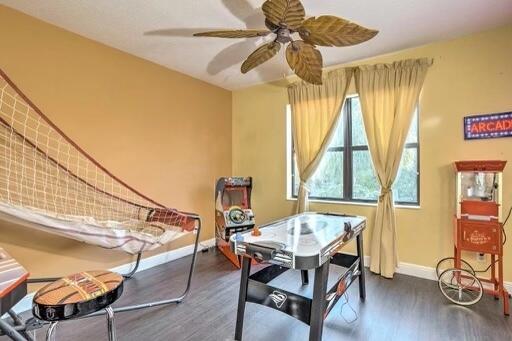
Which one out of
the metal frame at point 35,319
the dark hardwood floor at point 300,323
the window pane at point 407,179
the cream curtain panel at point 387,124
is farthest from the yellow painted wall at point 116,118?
the window pane at point 407,179

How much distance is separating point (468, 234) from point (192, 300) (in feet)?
9.04

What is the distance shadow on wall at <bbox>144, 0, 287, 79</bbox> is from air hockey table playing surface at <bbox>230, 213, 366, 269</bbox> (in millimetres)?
1941

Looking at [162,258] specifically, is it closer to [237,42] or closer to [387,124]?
[237,42]

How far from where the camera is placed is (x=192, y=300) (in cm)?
264

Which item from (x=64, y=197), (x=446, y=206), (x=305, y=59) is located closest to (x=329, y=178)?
(x=446, y=206)

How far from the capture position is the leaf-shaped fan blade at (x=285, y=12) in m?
1.63

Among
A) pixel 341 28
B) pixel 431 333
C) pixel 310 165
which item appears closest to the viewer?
pixel 341 28

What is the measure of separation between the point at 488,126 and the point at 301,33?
227 cm

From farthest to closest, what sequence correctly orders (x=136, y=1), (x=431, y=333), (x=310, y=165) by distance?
(x=310, y=165)
(x=136, y=1)
(x=431, y=333)

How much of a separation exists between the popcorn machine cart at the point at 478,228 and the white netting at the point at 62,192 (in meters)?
2.69

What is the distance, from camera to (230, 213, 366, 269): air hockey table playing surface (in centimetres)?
164

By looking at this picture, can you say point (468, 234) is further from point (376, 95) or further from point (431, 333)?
point (376, 95)

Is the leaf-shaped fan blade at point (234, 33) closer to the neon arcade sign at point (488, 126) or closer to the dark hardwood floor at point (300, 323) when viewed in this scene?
the dark hardwood floor at point (300, 323)

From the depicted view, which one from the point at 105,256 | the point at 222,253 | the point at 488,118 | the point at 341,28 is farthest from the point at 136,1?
the point at 488,118
